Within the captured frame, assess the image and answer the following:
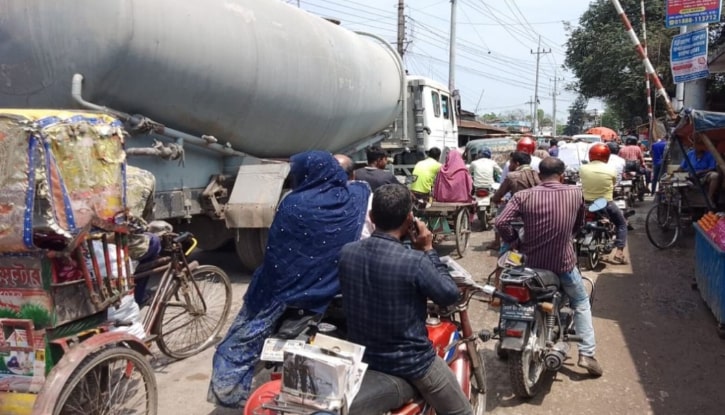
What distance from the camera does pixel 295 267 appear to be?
2.73 metres

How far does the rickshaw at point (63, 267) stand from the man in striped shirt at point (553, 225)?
7.81 feet

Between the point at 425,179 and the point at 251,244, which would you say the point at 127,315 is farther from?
the point at 425,179

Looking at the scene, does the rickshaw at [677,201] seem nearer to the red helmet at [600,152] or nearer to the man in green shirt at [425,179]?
the red helmet at [600,152]

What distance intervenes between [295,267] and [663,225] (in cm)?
686

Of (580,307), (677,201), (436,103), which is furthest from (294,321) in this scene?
(436,103)

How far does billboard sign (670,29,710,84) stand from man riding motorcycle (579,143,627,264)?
103 inches

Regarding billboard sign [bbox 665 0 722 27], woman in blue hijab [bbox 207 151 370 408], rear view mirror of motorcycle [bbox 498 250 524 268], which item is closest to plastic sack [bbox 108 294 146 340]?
woman in blue hijab [bbox 207 151 370 408]

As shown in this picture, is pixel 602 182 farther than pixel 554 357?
Yes

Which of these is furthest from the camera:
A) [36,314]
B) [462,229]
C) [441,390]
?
[462,229]

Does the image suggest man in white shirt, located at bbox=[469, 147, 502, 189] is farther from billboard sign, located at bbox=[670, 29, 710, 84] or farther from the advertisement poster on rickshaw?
the advertisement poster on rickshaw

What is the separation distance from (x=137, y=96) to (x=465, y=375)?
144 inches

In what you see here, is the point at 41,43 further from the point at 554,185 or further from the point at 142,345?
the point at 554,185

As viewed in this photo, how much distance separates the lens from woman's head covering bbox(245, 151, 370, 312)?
8.93 feet

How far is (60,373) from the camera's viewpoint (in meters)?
2.44
